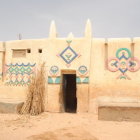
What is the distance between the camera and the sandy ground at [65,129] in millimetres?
4879

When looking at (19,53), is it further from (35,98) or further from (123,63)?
(123,63)

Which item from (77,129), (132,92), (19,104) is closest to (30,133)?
(77,129)

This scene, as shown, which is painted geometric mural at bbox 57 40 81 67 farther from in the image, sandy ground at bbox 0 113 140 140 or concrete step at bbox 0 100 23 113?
concrete step at bbox 0 100 23 113

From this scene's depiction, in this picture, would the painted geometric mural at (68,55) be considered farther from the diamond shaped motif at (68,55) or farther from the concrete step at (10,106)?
the concrete step at (10,106)

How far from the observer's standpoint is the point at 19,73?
357 inches

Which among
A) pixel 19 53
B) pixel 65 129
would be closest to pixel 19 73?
pixel 19 53

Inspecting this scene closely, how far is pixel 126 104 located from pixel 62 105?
3.10 m

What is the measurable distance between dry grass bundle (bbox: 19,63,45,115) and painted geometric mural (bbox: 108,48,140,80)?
297 cm

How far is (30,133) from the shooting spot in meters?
5.23

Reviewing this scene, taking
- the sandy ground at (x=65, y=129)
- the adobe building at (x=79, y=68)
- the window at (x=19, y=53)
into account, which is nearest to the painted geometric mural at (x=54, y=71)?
the adobe building at (x=79, y=68)

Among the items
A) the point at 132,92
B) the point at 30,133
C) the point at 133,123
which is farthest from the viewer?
the point at 132,92

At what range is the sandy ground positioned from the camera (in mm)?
4879

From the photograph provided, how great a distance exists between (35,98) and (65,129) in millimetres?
2757

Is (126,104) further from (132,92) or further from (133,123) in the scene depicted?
(132,92)
